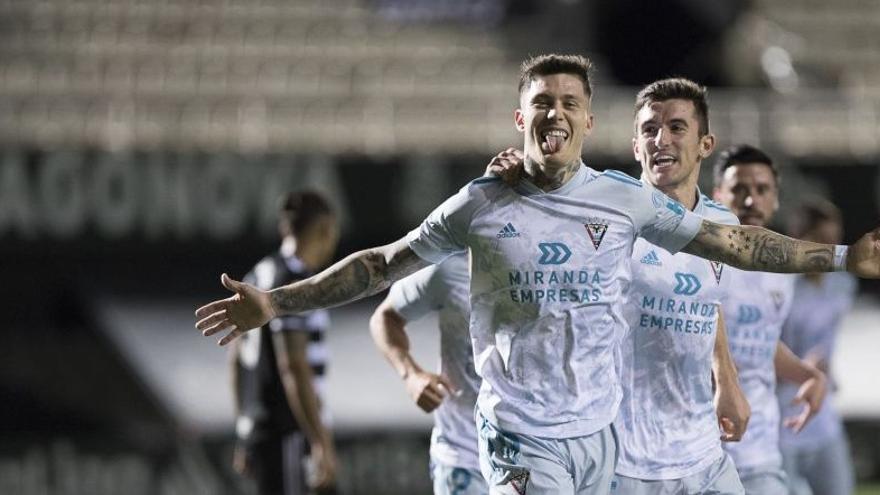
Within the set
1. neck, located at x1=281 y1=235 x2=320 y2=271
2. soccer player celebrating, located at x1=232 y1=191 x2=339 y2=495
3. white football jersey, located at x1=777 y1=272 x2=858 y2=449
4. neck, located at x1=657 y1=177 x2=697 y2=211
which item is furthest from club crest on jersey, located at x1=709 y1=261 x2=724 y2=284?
white football jersey, located at x1=777 y1=272 x2=858 y2=449

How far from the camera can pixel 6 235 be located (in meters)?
12.8

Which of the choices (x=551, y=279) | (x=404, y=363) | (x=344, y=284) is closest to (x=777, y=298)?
(x=404, y=363)

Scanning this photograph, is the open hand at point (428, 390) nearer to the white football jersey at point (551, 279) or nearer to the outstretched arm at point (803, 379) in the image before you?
the white football jersey at point (551, 279)

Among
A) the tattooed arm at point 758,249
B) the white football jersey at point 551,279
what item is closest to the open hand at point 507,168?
the white football jersey at point 551,279

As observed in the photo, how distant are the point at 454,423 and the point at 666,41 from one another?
609 inches

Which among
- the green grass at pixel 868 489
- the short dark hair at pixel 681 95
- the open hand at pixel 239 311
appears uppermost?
A: the short dark hair at pixel 681 95

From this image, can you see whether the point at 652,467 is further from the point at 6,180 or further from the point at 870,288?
the point at 870,288

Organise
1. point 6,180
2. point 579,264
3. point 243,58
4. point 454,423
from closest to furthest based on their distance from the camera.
Answer: point 579,264
point 454,423
point 6,180
point 243,58

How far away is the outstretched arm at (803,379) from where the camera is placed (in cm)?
684

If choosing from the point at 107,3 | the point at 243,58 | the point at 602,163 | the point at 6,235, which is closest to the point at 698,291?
the point at 602,163

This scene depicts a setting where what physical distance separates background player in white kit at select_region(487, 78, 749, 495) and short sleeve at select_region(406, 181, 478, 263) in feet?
2.56

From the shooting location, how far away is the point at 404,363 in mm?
6172

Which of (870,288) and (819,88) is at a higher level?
(819,88)

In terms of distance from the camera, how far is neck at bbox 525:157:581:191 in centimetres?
489
